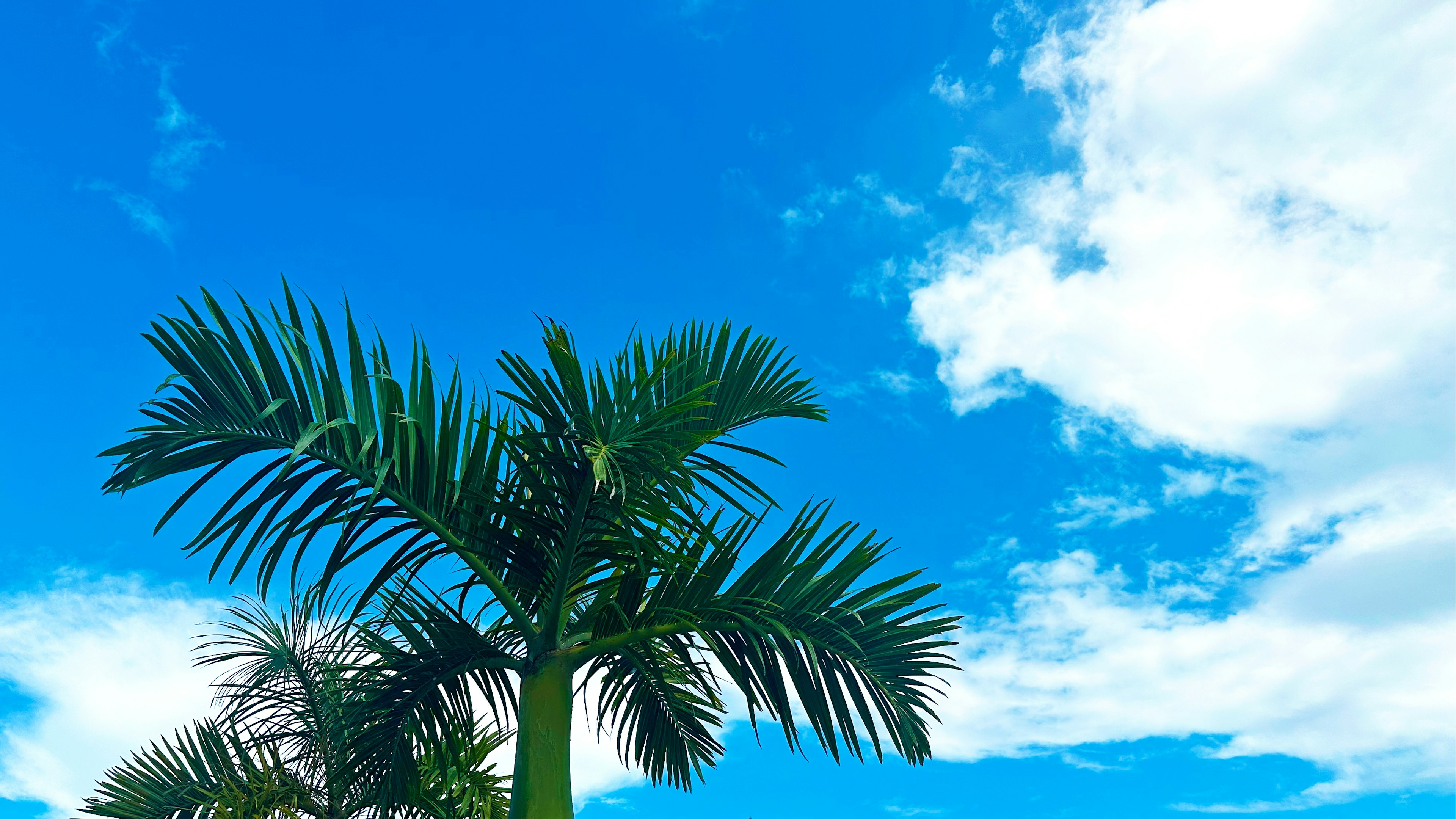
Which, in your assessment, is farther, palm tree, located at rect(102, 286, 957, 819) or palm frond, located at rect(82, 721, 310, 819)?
palm frond, located at rect(82, 721, 310, 819)

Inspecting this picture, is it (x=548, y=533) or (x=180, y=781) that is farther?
(x=180, y=781)

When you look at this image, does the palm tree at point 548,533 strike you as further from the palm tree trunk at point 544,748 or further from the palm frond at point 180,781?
the palm frond at point 180,781

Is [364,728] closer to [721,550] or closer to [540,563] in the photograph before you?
[540,563]

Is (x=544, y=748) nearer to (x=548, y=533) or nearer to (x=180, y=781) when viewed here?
(x=548, y=533)

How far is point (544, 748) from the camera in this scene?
4.45 m

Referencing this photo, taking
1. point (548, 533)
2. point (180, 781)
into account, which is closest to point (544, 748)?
point (548, 533)

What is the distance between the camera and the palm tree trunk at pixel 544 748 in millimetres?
4383

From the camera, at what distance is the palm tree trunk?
438cm

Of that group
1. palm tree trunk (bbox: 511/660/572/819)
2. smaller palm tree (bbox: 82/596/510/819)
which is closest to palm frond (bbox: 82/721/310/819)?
smaller palm tree (bbox: 82/596/510/819)

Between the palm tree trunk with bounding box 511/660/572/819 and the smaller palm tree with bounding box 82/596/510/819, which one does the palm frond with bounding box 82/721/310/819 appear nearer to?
the smaller palm tree with bounding box 82/596/510/819

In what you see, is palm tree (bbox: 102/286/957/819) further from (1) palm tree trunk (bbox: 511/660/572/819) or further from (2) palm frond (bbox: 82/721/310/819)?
(2) palm frond (bbox: 82/721/310/819)

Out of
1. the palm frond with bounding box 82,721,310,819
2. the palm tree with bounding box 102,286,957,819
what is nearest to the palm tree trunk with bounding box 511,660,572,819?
the palm tree with bounding box 102,286,957,819

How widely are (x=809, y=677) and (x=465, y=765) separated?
3.65 meters

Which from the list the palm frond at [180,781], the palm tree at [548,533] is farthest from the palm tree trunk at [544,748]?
the palm frond at [180,781]
